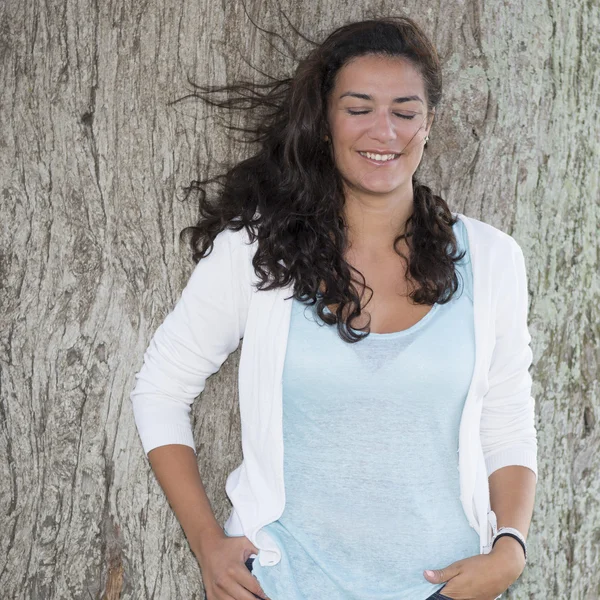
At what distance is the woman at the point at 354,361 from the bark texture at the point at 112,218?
0.72ft

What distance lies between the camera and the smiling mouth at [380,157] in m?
2.56

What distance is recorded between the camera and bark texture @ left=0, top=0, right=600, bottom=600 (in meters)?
2.80

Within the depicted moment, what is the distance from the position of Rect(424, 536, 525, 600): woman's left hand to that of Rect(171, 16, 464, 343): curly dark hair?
2.27 ft

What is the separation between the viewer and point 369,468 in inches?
92.0

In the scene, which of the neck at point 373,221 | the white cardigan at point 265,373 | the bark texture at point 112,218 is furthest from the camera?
the bark texture at point 112,218

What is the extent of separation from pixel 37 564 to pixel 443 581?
135 cm

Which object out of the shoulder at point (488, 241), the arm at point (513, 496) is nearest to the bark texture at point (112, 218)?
the shoulder at point (488, 241)

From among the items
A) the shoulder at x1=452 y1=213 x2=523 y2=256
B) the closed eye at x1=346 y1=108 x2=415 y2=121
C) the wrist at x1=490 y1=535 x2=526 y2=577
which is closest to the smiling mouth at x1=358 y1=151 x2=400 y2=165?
the closed eye at x1=346 y1=108 x2=415 y2=121

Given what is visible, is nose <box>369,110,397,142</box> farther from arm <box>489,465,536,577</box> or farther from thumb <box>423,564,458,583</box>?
thumb <box>423,564,458,583</box>

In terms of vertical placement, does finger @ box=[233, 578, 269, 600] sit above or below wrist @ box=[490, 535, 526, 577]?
below

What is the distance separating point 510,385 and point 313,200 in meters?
0.82

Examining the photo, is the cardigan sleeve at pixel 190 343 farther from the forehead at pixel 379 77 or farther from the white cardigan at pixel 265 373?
the forehead at pixel 379 77

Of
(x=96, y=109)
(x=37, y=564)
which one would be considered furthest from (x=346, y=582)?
(x=96, y=109)

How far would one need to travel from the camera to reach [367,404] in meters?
2.34
